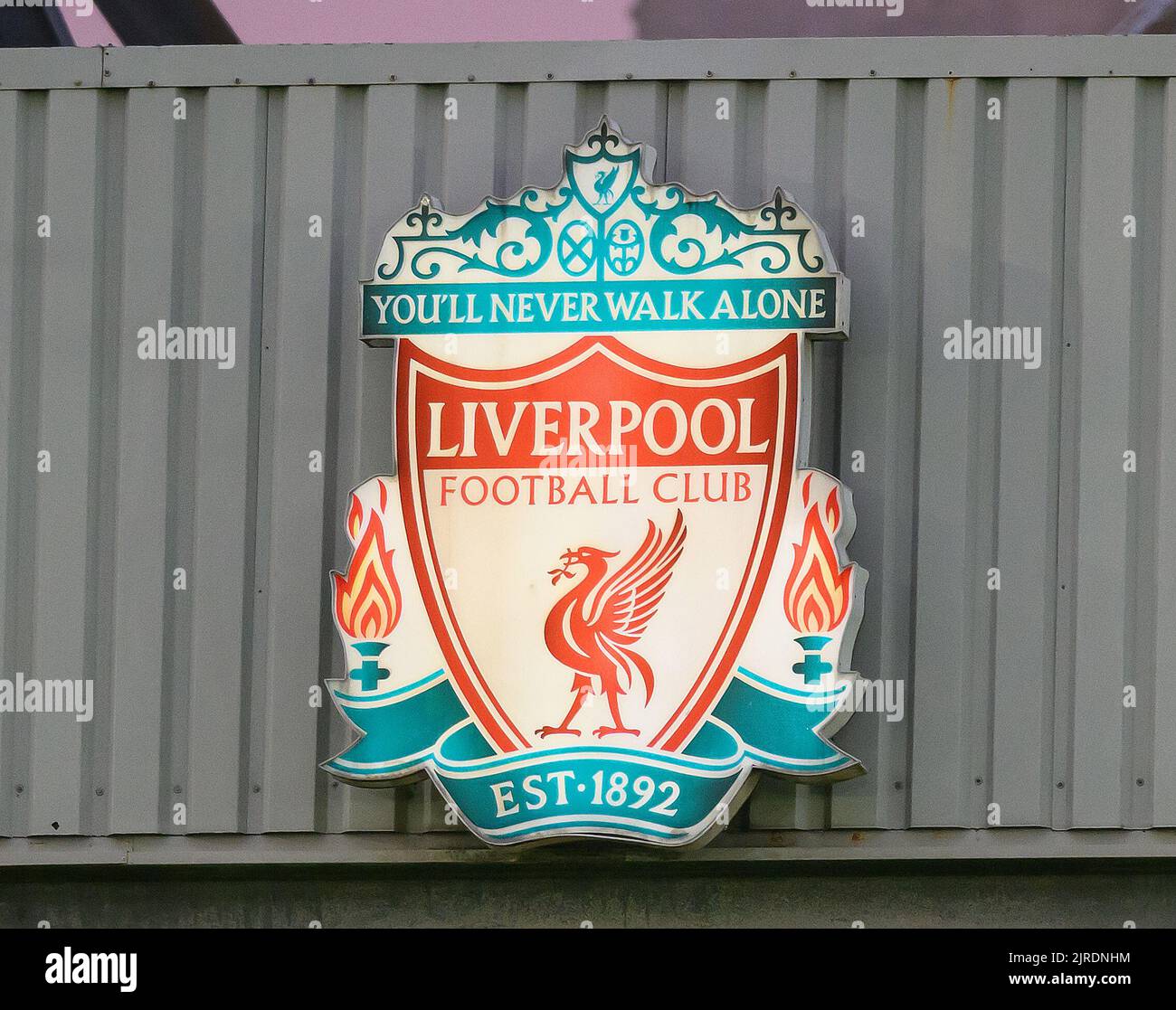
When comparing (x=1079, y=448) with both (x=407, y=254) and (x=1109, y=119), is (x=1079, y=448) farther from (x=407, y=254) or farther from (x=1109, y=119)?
(x=407, y=254)

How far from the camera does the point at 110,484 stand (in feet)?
19.4

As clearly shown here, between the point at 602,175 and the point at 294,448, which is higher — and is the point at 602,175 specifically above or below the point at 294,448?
above

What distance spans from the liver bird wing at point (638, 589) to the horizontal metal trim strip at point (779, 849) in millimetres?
795

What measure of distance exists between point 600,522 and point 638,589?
285mm

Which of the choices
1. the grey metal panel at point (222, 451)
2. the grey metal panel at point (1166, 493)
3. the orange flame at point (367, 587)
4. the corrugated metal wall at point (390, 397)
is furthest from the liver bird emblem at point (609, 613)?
the grey metal panel at point (1166, 493)

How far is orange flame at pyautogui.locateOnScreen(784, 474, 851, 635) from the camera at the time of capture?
5.31m

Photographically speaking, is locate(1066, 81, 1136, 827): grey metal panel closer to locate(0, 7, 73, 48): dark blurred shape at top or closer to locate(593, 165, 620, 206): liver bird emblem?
locate(593, 165, 620, 206): liver bird emblem

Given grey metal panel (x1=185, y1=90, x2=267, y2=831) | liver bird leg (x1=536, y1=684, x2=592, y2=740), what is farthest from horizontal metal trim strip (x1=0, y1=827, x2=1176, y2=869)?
liver bird leg (x1=536, y1=684, x2=592, y2=740)

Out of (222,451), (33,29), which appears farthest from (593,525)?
(33,29)

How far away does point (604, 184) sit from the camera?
5555 mm

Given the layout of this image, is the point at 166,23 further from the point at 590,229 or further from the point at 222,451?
Result: the point at 590,229

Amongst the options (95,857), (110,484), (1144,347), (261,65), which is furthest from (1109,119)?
(95,857)

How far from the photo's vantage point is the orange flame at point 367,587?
17.9 feet

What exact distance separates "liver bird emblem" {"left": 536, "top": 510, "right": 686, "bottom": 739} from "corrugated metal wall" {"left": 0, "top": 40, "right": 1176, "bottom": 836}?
2.34ft
